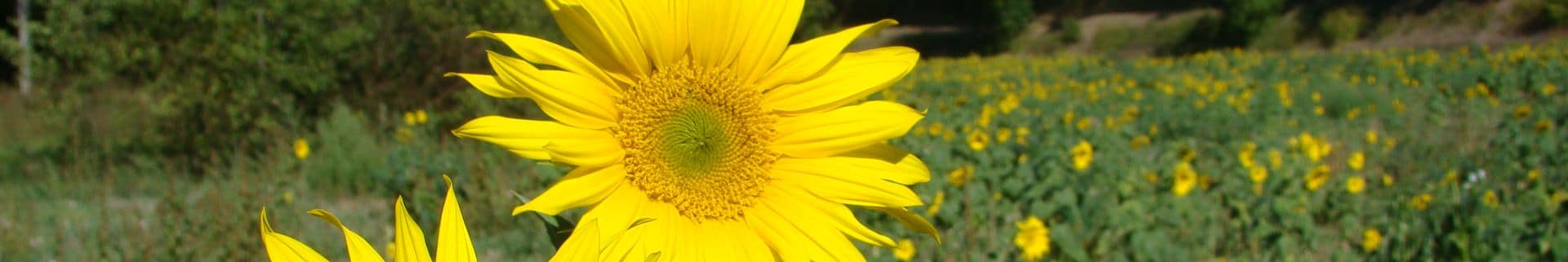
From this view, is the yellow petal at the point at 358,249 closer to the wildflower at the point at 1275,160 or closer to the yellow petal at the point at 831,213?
the yellow petal at the point at 831,213

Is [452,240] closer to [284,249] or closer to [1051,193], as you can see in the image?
Result: [284,249]

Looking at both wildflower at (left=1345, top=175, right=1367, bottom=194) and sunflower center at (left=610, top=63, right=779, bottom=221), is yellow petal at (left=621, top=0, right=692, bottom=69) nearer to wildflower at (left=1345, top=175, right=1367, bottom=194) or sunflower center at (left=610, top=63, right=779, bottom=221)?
sunflower center at (left=610, top=63, right=779, bottom=221)

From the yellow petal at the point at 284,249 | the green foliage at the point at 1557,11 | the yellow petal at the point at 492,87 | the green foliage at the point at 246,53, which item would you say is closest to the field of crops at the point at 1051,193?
the green foliage at the point at 246,53

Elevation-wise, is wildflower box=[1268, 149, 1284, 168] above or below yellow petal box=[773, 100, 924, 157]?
below

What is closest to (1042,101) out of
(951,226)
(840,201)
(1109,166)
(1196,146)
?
(1196,146)

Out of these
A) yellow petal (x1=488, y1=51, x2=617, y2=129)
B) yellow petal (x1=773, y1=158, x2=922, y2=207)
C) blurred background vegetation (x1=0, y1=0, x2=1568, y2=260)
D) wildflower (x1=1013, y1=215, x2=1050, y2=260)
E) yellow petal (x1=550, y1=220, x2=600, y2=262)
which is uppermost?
yellow petal (x1=488, y1=51, x2=617, y2=129)

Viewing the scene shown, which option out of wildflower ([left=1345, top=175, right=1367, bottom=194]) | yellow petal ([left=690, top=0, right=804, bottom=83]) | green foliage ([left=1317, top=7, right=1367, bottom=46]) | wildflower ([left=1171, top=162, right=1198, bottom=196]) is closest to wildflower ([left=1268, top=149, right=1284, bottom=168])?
wildflower ([left=1345, top=175, right=1367, bottom=194])

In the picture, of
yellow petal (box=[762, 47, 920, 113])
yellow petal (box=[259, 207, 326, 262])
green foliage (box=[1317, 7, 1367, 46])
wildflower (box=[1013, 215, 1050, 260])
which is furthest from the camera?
green foliage (box=[1317, 7, 1367, 46])

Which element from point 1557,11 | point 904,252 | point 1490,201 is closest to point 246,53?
point 904,252

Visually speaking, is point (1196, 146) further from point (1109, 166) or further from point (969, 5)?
point (969, 5)

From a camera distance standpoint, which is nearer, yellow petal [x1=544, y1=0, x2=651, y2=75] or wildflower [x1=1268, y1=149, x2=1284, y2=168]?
yellow petal [x1=544, y1=0, x2=651, y2=75]
